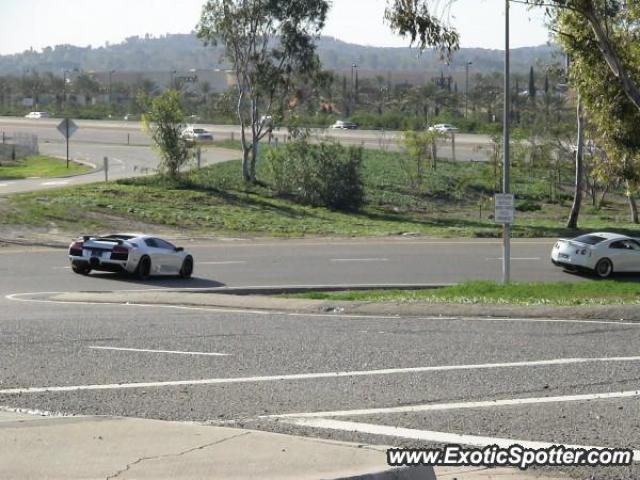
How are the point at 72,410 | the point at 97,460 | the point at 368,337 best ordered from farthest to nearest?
the point at 368,337 → the point at 72,410 → the point at 97,460

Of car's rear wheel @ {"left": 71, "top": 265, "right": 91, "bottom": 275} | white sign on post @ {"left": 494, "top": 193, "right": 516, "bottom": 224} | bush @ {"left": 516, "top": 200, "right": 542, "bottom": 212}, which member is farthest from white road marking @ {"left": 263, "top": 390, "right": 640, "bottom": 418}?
bush @ {"left": 516, "top": 200, "right": 542, "bottom": 212}

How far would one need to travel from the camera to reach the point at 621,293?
90.1ft

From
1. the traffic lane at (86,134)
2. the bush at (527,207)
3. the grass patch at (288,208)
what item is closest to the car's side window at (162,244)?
the grass patch at (288,208)

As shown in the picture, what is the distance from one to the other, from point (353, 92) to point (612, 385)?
136 m

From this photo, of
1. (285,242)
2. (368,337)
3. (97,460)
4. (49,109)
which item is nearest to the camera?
(97,460)

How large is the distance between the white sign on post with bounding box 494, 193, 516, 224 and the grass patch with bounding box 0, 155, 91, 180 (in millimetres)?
35075

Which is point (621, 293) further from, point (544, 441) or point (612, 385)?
point (544, 441)

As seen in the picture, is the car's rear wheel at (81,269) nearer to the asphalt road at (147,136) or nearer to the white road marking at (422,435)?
the white road marking at (422,435)

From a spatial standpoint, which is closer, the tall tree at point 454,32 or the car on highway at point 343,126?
the tall tree at point 454,32

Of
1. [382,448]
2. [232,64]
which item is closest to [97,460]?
[382,448]

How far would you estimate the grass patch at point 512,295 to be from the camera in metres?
23.9

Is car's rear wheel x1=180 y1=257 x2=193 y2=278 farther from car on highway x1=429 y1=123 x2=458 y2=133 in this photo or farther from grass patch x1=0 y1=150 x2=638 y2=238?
car on highway x1=429 y1=123 x2=458 y2=133

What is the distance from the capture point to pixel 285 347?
1653 centimetres

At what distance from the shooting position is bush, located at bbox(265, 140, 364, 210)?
2174 inches
